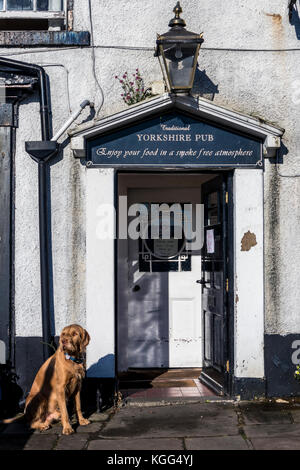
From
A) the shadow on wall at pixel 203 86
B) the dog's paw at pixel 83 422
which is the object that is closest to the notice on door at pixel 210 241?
the shadow on wall at pixel 203 86

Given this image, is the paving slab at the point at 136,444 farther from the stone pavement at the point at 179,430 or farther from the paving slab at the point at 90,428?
the paving slab at the point at 90,428

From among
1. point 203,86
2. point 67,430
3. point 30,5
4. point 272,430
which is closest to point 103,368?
point 67,430

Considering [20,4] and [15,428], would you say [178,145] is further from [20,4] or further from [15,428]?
[15,428]

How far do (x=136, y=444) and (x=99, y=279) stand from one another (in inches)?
75.9

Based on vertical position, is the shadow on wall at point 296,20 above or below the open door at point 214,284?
above

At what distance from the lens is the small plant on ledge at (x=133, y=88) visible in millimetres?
6457

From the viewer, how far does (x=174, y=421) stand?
577 cm

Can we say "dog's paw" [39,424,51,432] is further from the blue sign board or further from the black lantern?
the black lantern

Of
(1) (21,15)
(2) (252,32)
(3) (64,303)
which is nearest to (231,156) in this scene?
(2) (252,32)

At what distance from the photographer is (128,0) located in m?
6.56

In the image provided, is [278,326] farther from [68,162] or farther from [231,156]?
[68,162]

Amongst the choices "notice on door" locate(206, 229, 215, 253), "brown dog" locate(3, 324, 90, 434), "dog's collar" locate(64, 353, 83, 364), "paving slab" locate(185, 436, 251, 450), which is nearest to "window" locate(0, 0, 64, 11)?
"notice on door" locate(206, 229, 215, 253)

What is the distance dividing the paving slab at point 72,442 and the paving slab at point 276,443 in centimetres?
160
